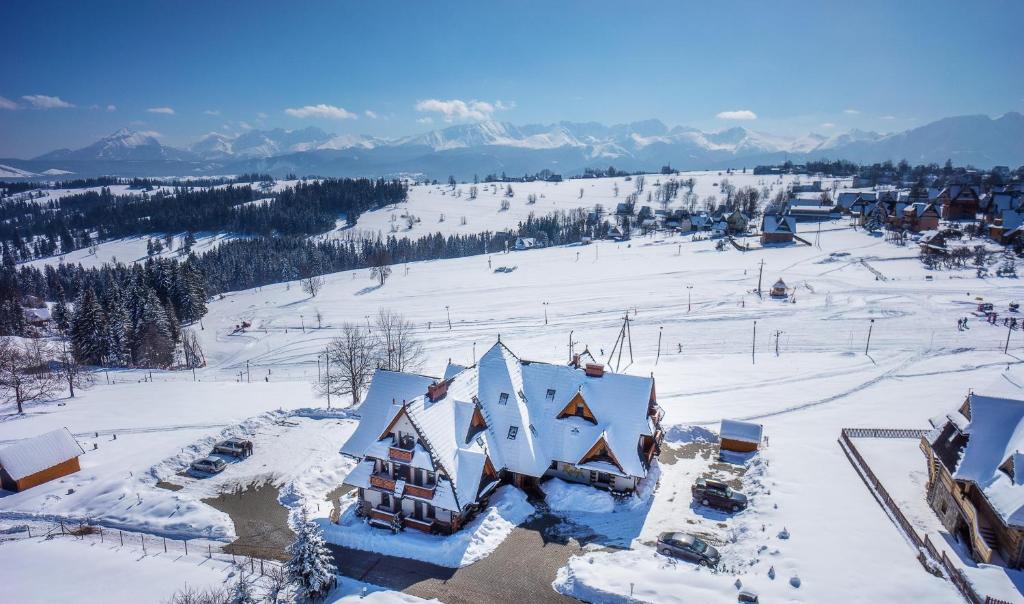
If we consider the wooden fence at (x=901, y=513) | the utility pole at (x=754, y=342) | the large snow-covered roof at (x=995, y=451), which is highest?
the large snow-covered roof at (x=995, y=451)

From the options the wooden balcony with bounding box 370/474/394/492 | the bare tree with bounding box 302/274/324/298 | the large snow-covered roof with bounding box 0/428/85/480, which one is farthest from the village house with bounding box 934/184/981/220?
the large snow-covered roof with bounding box 0/428/85/480

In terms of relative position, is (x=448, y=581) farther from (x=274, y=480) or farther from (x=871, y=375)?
(x=871, y=375)

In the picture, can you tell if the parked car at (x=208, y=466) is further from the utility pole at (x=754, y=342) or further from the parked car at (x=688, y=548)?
the utility pole at (x=754, y=342)

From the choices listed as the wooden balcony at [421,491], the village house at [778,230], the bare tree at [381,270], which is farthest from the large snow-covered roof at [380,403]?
the village house at [778,230]

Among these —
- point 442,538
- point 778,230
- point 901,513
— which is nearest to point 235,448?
point 442,538

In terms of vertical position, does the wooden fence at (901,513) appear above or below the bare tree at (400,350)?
above

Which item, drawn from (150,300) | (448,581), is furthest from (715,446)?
(150,300)
